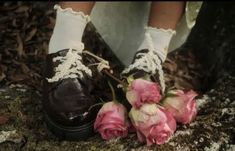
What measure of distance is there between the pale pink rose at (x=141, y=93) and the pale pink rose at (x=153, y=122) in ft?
0.05

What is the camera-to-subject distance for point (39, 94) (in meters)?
1.67

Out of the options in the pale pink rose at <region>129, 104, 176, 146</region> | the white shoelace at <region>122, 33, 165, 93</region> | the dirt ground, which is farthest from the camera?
the white shoelace at <region>122, 33, 165, 93</region>

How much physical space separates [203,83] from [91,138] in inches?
26.0

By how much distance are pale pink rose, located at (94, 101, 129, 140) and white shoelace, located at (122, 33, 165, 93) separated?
18 centimetres

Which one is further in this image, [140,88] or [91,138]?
[91,138]

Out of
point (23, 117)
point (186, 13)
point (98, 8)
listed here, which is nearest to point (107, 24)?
point (98, 8)

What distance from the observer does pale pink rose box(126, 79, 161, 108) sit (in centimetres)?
135

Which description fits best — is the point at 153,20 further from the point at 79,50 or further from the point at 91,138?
the point at 91,138

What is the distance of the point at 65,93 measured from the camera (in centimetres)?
145

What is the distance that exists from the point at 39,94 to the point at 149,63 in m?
0.37

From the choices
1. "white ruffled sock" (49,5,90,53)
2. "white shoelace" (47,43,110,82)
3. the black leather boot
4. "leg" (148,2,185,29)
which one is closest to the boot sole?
the black leather boot

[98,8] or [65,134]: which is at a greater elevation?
[98,8]

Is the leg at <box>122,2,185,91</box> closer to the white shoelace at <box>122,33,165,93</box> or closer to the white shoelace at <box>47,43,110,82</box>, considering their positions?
the white shoelace at <box>122,33,165,93</box>

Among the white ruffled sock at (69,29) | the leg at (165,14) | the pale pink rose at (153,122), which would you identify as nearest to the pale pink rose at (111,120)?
the pale pink rose at (153,122)
